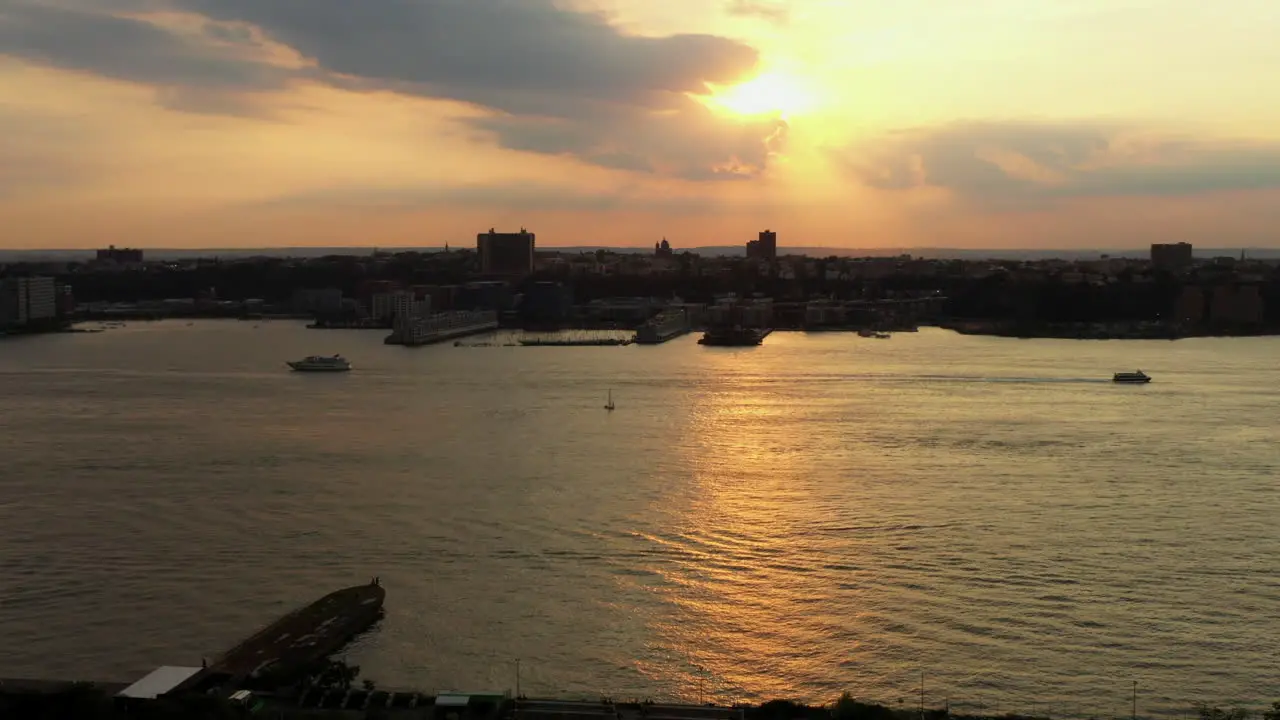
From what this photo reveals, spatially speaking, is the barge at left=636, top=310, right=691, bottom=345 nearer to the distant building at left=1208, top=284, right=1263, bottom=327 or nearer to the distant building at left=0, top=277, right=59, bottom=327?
the distant building at left=1208, top=284, right=1263, bottom=327

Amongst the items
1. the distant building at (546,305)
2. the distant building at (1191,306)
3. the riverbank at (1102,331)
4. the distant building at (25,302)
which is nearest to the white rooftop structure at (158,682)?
the riverbank at (1102,331)

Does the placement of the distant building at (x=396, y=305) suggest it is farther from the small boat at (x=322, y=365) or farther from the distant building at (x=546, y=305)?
the small boat at (x=322, y=365)

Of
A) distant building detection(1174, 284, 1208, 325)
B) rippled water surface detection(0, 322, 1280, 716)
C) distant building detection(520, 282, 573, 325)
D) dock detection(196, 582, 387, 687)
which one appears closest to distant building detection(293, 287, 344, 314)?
distant building detection(520, 282, 573, 325)

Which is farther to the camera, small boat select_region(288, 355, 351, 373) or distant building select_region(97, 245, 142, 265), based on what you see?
distant building select_region(97, 245, 142, 265)

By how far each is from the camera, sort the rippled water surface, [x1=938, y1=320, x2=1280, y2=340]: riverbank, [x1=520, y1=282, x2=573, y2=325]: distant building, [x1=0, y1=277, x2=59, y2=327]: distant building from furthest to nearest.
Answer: [x1=520, y1=282, x2=573, y2=325]: distant building
[x1=0, y1=277, x2=59, y2=327]: distant building
[x1=938, y1=320, x2=1280, y2=340]: riverbank
the rippled water surface

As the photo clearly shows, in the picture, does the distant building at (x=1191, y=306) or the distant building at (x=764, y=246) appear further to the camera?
the distant building at (x=764, y=246)

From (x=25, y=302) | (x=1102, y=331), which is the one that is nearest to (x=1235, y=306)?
(x=1102, y=331)

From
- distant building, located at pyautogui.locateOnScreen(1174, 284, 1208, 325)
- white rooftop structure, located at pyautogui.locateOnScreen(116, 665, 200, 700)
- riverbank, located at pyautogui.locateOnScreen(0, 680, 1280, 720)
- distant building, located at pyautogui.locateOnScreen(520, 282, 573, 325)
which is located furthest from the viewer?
distant building, located at pyautogui.locateOnScreen(520, 282, 573, 325)
